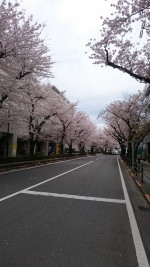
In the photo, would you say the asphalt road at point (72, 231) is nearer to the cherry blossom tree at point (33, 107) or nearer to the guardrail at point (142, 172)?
the guardrail at point (142, 172)

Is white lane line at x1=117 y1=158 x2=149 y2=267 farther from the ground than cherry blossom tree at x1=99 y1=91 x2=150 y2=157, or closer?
closer

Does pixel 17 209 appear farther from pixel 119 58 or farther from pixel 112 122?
pixel 112 122

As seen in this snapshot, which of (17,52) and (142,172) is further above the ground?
(17,52)

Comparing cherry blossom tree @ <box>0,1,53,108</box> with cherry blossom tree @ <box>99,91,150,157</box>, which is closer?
cherry blossom tree @ <box>0,1,53,108</box>

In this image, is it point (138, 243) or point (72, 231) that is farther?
point (72, 231)

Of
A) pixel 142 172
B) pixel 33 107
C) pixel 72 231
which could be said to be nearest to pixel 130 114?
pixel 33 107

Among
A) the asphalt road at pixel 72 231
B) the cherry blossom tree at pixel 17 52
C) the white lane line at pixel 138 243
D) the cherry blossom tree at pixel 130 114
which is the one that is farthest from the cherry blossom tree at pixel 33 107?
the white lane line at pixel 138 243

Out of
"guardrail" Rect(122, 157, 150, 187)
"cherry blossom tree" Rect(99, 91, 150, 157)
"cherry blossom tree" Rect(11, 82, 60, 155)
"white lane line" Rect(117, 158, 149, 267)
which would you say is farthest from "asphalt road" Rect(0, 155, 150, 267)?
"cherry blossom tree" Rect(99, 91, 150, 157)

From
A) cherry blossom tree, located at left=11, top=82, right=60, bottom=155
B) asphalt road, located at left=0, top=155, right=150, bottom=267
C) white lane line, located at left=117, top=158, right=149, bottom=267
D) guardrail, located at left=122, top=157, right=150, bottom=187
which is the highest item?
cherry blossom tree, located at left=11, top=82, right=60, bottom=155

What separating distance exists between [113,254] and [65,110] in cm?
3810

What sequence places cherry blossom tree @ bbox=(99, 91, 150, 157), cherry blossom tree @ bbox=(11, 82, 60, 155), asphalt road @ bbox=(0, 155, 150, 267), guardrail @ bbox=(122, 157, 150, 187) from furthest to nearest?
cherry blossom tree @ bbox=(99, 91, 150, 157) → cherry blossom tree @ bbox=(11, 82, 60, 155) → guardrail @ bbox=(122, 157, 150, 187) → asphalt road @ bbox=(0, 155, 150, 267)

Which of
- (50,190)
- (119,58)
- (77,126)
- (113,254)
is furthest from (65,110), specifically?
(113,254)

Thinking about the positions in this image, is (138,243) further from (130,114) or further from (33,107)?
(130,114)

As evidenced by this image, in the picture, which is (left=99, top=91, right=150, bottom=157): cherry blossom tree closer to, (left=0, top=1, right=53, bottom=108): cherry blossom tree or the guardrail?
the guardrail
